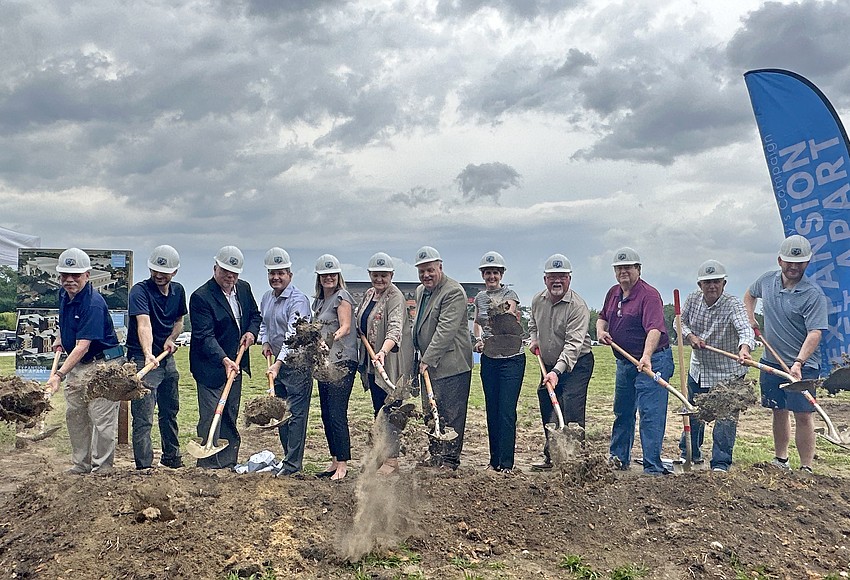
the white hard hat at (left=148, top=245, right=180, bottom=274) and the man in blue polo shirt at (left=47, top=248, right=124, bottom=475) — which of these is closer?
the man in blue polo shirt at (left=47, top=248, right=124, bottom=475)

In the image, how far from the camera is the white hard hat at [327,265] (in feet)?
24.0

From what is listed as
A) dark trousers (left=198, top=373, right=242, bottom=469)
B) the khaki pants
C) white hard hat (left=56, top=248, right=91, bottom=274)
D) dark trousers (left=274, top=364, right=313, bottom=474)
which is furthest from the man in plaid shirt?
white hard hat (left=56, top=248, right=91, bottom=274)

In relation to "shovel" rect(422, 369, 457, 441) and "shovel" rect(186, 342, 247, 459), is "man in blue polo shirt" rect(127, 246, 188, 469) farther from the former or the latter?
"shovel" rect(422, 369, 457, 441)

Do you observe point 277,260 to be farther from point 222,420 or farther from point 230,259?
point 222,420

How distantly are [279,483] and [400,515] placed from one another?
1227 mm

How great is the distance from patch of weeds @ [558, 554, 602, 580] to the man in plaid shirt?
9.83ft

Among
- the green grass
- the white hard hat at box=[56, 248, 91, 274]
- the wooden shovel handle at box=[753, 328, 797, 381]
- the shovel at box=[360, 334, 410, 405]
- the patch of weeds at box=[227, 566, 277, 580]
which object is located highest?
the white hard hat at box=[56, 248, 91, 274]

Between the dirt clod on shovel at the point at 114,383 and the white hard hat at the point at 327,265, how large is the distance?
1.91m

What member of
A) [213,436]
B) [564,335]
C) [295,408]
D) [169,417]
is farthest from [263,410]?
[564,335]

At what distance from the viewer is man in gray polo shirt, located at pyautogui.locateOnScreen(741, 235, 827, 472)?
7.34 meters

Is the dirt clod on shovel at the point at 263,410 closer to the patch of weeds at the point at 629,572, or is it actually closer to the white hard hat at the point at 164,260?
the white hard hat at the point at 164,260

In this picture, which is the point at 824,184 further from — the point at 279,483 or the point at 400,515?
the point at 279,483

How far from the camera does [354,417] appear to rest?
1209 cm

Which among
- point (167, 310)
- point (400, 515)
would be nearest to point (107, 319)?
point (167, 310)
